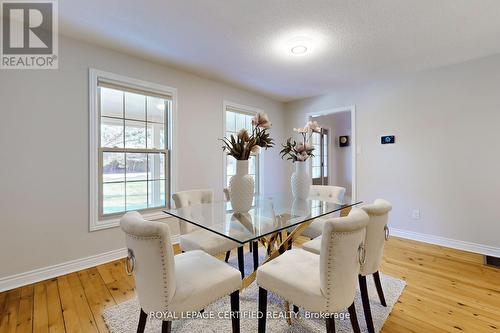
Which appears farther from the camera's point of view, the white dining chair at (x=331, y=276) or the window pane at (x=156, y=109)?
the window pane at (x=156, y=109)

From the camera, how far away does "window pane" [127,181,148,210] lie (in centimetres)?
288

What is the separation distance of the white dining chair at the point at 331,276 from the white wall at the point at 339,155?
5.04m

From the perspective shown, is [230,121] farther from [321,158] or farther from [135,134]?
[321,158]

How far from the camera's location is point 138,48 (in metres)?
2.59

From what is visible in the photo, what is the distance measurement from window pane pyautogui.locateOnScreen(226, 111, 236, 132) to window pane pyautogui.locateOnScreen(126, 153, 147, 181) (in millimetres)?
1556

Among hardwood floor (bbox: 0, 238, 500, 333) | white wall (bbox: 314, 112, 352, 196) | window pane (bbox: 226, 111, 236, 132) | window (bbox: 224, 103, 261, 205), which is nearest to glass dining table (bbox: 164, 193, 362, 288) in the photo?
hardwood floor (bbox: 0, 238, 500, 333)

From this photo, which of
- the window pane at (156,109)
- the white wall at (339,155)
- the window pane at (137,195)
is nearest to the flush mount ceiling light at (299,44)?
the window pane at (156,109)

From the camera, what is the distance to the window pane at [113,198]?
2.67m

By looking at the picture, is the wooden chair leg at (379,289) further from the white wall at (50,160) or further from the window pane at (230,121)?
the window pane at (230,121)

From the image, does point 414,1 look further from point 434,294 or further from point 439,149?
point 434,294

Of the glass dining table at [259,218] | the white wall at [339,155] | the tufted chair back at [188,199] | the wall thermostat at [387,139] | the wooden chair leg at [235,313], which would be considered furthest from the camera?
the white wall at [339,155]

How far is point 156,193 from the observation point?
3096mm

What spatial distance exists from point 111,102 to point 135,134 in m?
0.44

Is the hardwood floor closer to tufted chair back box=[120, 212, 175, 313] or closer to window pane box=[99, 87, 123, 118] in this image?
tufted chair back box=[120, 212, 175, 313]
